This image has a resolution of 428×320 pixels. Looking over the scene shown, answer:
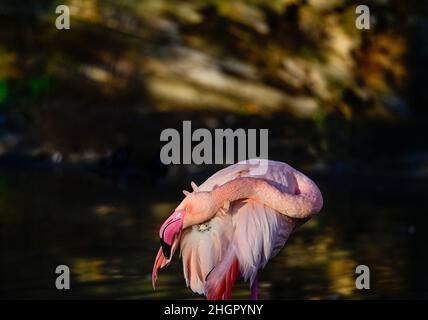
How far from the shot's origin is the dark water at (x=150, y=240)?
677 centimetres

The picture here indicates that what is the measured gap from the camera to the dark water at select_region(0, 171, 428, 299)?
6773mm

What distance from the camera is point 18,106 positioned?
13.7 metres

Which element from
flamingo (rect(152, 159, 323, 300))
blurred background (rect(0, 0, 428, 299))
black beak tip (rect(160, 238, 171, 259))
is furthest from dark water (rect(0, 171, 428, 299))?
black beak tip (rect(160, 238, 171, 259))

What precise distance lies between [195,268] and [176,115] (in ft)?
26.3

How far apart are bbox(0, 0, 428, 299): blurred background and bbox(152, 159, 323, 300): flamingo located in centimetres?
432

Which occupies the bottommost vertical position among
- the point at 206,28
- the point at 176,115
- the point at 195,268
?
the point at 195,268

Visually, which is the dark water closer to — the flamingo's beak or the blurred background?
the blurred background

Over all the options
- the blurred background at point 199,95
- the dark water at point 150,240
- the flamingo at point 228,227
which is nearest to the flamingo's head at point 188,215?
the flamingo at point 228,227

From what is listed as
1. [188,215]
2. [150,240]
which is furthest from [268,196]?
[150,240]

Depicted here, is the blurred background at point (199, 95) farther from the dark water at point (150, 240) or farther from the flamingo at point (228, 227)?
the flamingo at point (228, 227)

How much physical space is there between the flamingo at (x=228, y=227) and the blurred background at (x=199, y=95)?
4317mm

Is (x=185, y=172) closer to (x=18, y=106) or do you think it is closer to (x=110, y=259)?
(x=18, y=106)

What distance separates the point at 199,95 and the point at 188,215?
8514 mm

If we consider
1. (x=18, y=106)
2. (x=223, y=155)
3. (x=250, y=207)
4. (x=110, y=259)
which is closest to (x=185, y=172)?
(x=223, y=155)
